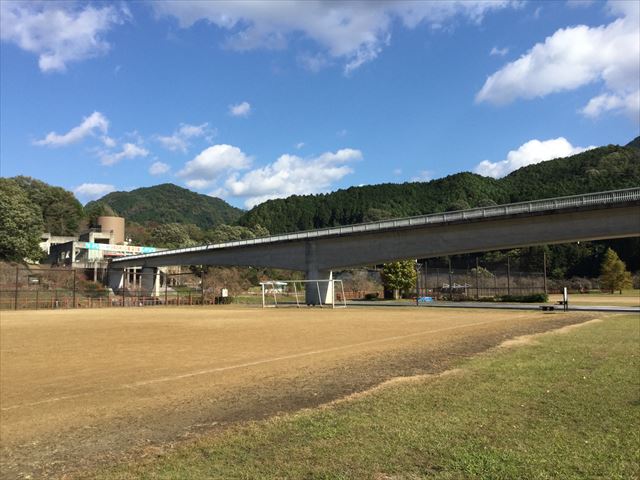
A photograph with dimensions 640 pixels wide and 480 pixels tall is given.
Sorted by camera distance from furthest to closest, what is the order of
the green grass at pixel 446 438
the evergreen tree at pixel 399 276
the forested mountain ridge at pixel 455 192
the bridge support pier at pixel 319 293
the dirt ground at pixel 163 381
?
the forested mountain ridge at pixel 455 192, the evergreen tree at pixel 399 276, the bridge support pier at pixel 319 293, the dirt ground at pixel 163 381, the green grass at pixel 446 438

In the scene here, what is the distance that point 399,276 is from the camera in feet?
253

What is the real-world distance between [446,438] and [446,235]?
48.1 metres

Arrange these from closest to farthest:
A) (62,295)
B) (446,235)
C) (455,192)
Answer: (446,235) < (62,295) < (455,192)

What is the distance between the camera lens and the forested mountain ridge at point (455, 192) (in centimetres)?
10394

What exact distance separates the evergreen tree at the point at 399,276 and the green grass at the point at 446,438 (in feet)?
222

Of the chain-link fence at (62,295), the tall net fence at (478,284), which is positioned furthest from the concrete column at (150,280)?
the tall net fence at (478,284)

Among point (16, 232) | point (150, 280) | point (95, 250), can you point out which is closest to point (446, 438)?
point (16, 232)

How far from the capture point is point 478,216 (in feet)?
161

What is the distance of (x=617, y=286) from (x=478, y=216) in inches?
2156

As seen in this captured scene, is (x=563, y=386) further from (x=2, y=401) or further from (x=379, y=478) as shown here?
(x=2, y=401)

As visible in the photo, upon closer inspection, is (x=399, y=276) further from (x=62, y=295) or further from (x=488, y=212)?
(x=62, y=295)

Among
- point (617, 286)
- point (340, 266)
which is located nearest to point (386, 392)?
point (340, 266)

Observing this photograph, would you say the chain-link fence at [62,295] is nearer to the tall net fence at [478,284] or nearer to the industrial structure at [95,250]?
the industrial structure at [95,250]

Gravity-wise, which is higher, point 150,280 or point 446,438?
point 150,280
